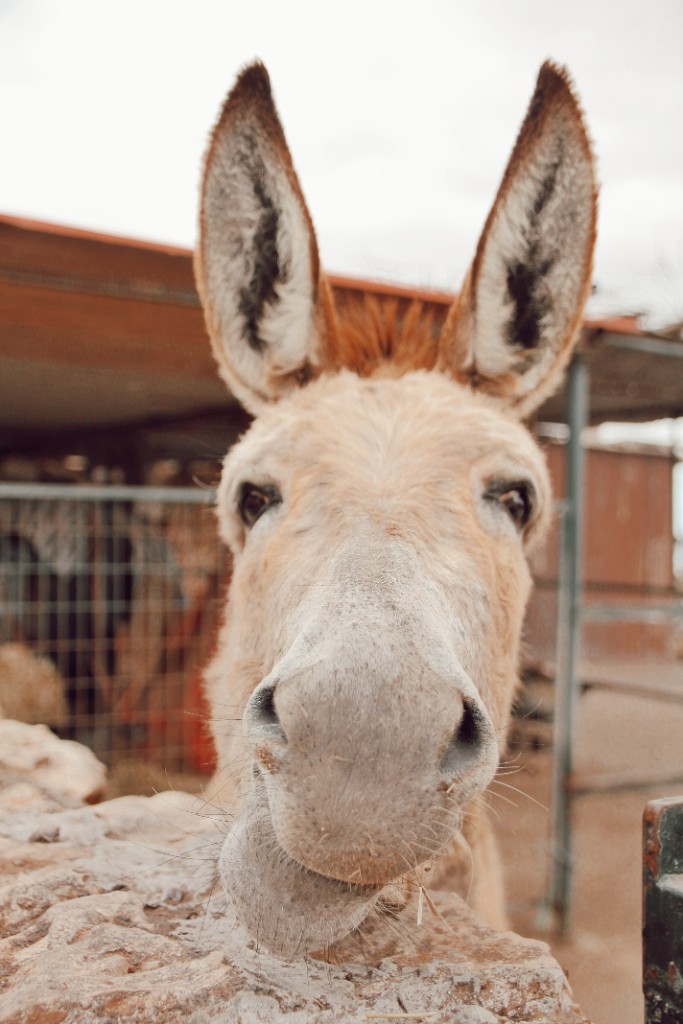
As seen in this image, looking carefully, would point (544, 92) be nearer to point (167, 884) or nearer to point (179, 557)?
point (167, 884)

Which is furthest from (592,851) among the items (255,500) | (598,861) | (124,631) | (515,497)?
(255,500)

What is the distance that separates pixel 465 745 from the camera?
4.44ft

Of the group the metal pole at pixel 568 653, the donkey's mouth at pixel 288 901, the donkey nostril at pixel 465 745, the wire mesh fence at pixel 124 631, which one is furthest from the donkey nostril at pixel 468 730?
the wire mesh fence at pixel 124 631

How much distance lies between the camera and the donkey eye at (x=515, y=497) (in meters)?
2.23

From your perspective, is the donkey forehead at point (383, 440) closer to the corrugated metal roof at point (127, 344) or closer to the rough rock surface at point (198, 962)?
the rough rock surface at point (198, 962)

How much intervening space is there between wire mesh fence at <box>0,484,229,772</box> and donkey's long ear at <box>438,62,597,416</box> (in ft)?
15.6

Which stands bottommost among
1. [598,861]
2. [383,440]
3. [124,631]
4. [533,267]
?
[598,861]

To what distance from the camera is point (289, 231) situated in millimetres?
2588

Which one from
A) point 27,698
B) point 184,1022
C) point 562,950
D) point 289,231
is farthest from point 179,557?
point 184,1022

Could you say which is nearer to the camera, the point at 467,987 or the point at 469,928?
the point at 467,987

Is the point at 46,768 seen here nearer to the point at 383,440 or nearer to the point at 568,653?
the point at 383,440

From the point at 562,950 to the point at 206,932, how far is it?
503cm

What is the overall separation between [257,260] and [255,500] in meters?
1.01

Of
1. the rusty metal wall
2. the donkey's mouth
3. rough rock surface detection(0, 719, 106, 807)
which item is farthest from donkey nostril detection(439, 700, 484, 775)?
the rusty metal wall
